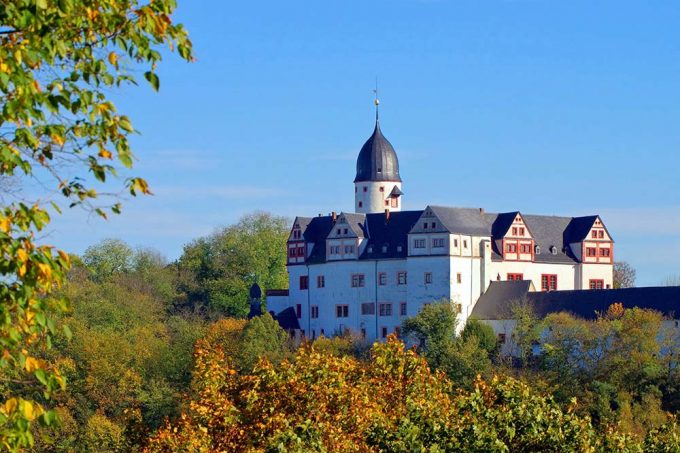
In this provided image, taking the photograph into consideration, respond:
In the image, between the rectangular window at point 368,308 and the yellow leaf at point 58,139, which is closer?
the yellow leaf at point 58,139

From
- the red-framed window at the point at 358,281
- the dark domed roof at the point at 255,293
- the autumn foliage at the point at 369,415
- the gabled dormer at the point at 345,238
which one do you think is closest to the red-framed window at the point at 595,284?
the red-framed window at the point at 358,281

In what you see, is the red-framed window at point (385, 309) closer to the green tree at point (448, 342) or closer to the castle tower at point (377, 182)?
the green tree at point (448, 342)

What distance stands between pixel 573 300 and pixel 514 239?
800cm

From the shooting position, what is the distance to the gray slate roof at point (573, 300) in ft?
247

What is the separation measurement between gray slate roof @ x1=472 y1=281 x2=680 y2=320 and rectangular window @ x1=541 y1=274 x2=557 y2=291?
444 cm

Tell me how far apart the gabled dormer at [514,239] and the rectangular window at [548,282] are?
1433mm

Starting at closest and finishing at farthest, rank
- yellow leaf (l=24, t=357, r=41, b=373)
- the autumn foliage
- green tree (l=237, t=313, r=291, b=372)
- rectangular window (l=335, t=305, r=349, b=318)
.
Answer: yellow leaf (l=24, t=357, r=41, b=373), the autumn foliage, green tree (l=237, t=313, r=291, b=372), rectangular window (l=335, t=305, r=349, b=318)

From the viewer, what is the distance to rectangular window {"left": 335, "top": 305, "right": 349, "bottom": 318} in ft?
280

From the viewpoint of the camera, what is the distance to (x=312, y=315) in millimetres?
87250

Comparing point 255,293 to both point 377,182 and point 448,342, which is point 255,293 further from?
point 448,342

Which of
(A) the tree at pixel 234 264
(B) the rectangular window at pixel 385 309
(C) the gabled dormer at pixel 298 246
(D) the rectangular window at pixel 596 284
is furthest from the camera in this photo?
(A) the tree at pixel 234 264

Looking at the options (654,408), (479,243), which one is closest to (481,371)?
(654,408)

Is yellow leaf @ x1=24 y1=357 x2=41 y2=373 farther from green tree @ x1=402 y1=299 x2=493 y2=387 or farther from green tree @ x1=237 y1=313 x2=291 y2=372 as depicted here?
green tree @ x1=237 y1=313 x2=291 y2=372

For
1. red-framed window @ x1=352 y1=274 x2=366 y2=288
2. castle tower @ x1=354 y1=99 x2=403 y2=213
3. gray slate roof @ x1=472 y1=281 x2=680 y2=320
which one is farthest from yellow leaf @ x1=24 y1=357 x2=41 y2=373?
castle tower @ x1=354 y1=99 x2=403 y2=213
